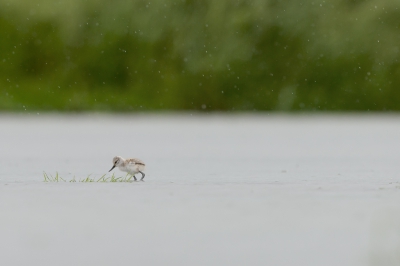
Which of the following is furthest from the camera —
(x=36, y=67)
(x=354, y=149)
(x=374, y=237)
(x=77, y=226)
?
(x=36, y=67)

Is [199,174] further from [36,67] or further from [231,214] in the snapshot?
[36,67]

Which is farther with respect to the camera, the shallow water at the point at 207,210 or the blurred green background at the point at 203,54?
the blurred green background at the point at 203,54

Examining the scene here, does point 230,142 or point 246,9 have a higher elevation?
point 246,9

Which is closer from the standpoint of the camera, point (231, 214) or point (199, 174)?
point (231, 214)

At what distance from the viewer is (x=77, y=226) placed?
616 centimetres

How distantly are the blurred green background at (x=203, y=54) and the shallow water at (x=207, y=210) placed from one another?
20459 millimetres

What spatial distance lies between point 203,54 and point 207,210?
Answer: 28.4m

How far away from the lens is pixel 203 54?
115 feet

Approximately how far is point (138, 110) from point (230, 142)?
16350 mm

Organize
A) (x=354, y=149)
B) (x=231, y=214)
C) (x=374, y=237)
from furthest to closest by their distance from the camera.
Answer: (x=354, y=149) < (x=231, y=214) < (x=374, y=237)

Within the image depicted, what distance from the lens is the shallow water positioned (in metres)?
5.30

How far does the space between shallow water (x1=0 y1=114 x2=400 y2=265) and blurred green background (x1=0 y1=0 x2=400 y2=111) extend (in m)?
20.5

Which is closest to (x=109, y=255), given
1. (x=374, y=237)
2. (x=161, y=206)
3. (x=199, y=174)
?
(x=374, y=237)

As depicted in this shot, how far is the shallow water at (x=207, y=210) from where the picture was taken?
530 cm
